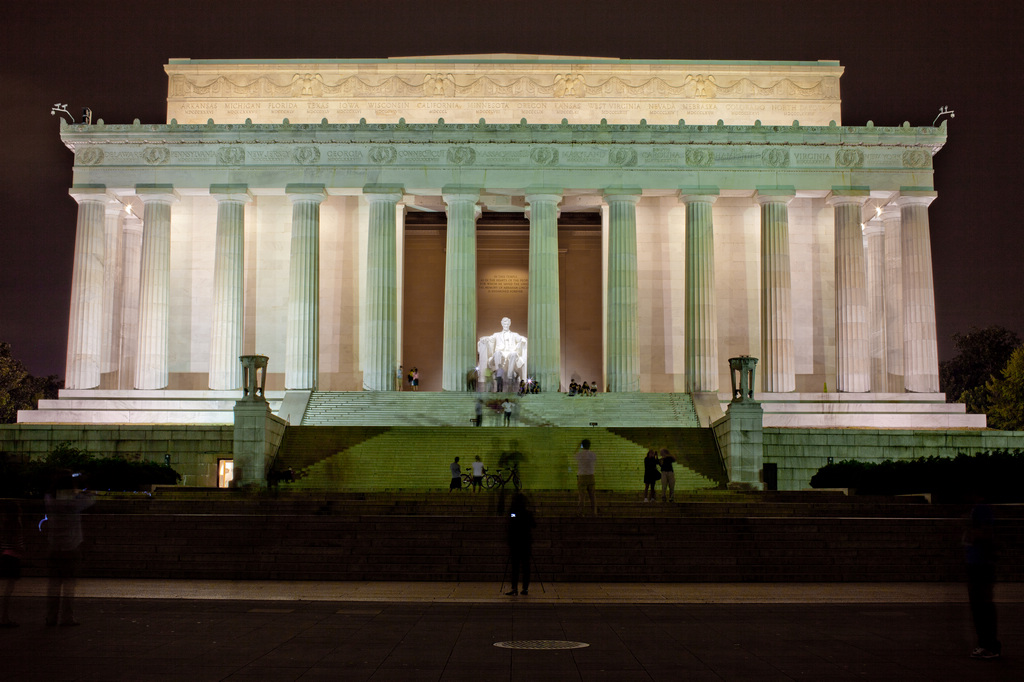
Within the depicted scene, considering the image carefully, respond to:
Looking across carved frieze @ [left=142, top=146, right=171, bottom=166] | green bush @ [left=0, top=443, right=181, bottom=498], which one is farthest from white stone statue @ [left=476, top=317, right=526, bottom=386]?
green bush @ [left=0, top=443, right=181, bottom=498]

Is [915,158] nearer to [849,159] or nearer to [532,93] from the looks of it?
[849,159]

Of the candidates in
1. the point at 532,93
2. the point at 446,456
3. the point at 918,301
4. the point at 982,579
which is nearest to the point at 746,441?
the point at 446,456

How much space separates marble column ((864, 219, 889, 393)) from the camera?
51625mm

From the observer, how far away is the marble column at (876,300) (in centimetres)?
5162

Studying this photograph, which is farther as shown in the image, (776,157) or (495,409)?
(776,157)

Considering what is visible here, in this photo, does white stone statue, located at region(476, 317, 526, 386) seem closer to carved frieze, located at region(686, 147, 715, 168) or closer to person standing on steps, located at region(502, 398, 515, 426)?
person standing on steps, located at region(502, 398, 515, 426)

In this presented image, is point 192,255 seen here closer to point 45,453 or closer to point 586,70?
point 45,453

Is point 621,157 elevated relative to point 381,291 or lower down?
elevated

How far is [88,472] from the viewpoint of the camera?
3166 cm

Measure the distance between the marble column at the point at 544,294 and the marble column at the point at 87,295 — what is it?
2042 centimetres

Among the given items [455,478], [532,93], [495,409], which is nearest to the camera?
[455,478]

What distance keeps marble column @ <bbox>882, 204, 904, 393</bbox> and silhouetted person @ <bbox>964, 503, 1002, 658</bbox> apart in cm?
3841

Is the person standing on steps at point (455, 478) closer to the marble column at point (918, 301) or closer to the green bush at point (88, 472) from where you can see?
the green bush at point (88, 472)

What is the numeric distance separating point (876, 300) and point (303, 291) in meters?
28.6
